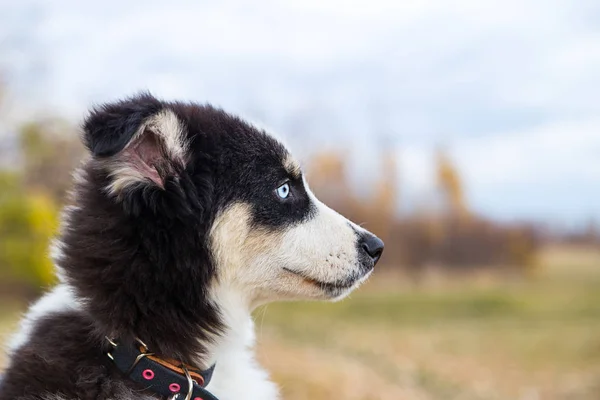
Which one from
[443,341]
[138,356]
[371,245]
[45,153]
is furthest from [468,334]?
[138,356]

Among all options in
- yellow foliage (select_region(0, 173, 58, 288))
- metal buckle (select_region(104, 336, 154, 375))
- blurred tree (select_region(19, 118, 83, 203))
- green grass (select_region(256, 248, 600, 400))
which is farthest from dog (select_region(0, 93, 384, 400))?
blurred tree (select_region(19, 118, 83, 203))

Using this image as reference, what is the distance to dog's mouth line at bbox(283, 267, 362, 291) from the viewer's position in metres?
3.71

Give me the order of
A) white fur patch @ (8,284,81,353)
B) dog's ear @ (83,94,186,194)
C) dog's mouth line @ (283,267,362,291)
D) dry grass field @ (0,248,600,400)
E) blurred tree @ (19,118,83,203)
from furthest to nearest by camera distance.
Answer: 1. blurred tree @ (19,118,83,203)
2. dry grass field @ (0,248,600,400)
3. dog's mouth line @ (283,267,362,291)
4. white fur patch @ (8,284,81,353)
5. dog's ear @ (83,94,186,194)

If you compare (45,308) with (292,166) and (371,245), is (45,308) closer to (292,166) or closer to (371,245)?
(292,166)

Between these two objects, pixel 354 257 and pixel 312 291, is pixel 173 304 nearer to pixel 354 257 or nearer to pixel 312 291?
pixel 312 291

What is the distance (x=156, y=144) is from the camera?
3451 mm

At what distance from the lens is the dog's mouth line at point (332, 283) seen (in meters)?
3.71

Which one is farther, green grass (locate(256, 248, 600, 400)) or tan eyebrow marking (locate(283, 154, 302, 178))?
green grass (locate(256, 248, 600, 400))

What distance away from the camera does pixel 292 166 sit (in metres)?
3.89

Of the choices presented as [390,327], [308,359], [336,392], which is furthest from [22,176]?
[336,392]

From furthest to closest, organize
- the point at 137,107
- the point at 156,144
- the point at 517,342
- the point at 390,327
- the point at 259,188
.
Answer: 1. the point at 390,327
2. the point at 517,342
3. the point at 259,188
4. the point at 156,144
5. the point at 137,107

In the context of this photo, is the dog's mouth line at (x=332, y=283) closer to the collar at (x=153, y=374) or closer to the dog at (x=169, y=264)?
the dog at (x=169, y=264)

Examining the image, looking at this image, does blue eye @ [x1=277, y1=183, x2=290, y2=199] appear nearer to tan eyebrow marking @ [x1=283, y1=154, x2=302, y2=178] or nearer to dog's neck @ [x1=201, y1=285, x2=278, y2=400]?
tan eyebrow marking @ [x1=283, y1=154, x2=302, y2=178]

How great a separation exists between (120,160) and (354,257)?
1.39 m
